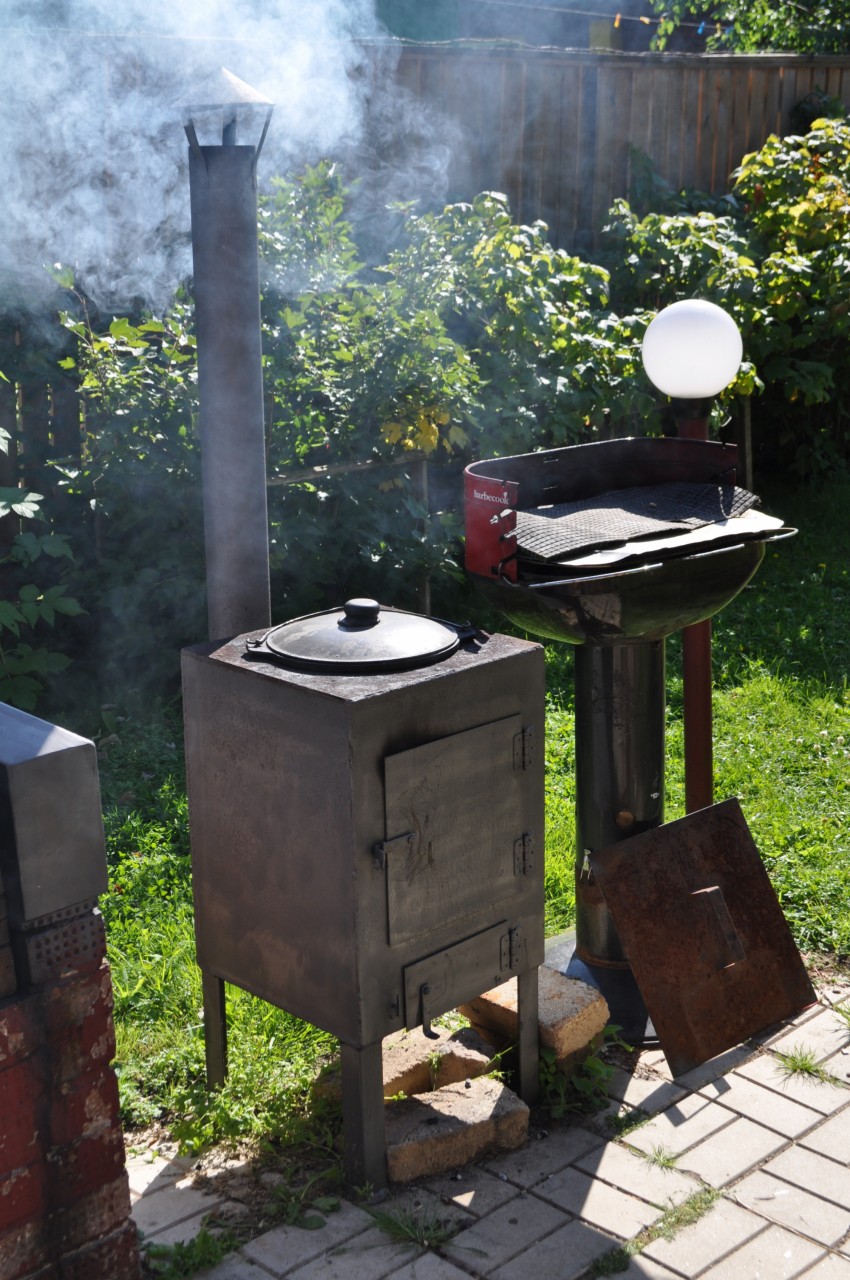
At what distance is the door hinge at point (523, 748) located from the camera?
10.4ft

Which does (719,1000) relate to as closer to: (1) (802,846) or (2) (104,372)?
(1) (802,846)

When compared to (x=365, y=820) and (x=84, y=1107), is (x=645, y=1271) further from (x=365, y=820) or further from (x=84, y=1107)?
(x=84, y=1107)

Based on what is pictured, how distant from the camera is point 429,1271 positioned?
2.88m

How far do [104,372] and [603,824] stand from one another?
10.4 feet

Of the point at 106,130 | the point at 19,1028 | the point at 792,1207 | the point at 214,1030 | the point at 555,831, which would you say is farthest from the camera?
the point at 106,130

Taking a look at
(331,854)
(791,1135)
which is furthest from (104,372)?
(791,1135)

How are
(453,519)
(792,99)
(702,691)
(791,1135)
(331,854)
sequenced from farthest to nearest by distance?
(792,99), (453,519), (702,691), (791,1135), (331,854)

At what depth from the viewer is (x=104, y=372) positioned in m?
5.78

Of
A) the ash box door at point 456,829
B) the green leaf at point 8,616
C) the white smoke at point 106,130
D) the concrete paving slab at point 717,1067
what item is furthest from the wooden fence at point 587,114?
the concrete paving slab at point 717,1067

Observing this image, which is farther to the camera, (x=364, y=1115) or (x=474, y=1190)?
(x=474, y=1190)

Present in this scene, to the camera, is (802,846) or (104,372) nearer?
(802,846)

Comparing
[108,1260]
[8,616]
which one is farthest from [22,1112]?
[8,616]

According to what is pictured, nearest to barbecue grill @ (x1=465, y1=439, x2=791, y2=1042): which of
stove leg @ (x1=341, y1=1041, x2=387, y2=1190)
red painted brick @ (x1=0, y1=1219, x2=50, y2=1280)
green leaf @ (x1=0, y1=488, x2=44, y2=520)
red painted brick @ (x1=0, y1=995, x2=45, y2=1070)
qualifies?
stove leg @ (x1=341, y1=1041, x2=387, y2=1190)

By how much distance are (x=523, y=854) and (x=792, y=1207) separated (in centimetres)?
102
